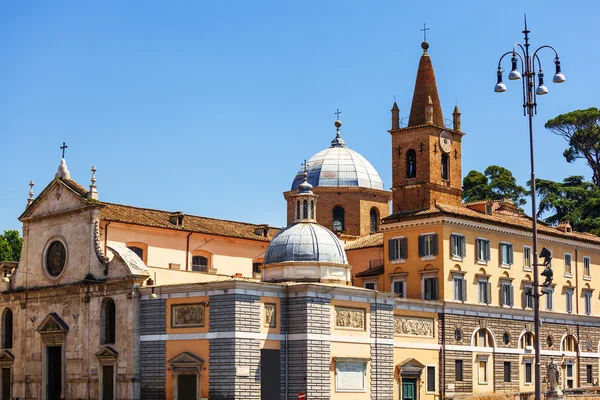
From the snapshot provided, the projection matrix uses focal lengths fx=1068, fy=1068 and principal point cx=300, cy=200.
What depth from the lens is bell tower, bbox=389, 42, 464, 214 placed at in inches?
2290

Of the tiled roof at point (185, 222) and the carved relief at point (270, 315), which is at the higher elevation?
the tiled roof at point (185, 222)

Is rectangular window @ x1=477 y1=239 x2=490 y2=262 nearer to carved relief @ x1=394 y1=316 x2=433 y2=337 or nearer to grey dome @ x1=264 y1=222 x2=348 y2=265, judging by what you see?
carved relief @ x1=394 y1=316 x2=433 y2=337

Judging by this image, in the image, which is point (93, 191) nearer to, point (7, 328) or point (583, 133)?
point (7, 328)

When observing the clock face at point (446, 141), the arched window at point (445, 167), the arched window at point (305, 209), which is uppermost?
the clock face at point (446, 141)

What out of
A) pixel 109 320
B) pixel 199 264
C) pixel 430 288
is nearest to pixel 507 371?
pixel 430 288

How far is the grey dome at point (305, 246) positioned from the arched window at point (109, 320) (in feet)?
25.2

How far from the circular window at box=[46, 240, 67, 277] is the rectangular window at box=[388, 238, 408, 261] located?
17077 millimetres

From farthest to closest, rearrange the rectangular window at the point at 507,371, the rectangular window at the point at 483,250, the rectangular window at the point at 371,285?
1. the rectangular window at the point at 371,285
2. the rectangular window at the point at 507,371
3. the rectangular window at the point at 483,250

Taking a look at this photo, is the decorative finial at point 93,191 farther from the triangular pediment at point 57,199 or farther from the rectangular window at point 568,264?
the rectangular window at point 568,264

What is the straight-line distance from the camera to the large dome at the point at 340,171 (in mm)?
66688

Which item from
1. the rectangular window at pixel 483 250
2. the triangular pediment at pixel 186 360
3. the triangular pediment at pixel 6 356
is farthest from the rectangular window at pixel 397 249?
the triangular pediment at pixel 6 356

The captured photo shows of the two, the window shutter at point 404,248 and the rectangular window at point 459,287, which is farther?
the window shutter at point 404,248

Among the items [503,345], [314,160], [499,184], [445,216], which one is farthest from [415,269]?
[499,184]

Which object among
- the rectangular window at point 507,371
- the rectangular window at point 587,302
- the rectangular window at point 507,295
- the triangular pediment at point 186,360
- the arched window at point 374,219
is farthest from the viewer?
the arched window at point 374,219
